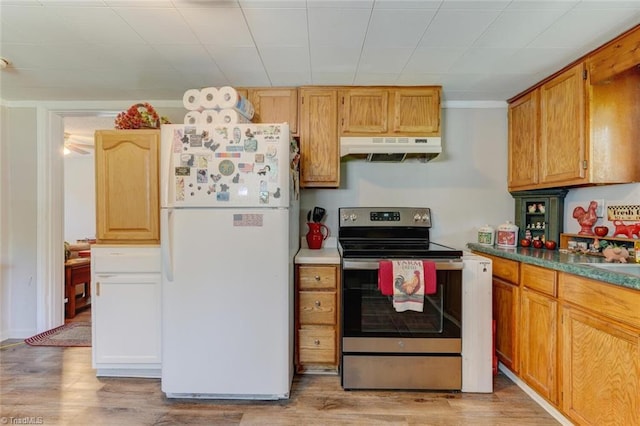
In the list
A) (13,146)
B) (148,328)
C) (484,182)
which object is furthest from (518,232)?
(13,146)

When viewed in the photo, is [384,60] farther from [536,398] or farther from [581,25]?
[536,398]

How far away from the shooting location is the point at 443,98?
2.95 m

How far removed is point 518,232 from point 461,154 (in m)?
0.84

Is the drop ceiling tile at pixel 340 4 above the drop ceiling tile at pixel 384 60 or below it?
below

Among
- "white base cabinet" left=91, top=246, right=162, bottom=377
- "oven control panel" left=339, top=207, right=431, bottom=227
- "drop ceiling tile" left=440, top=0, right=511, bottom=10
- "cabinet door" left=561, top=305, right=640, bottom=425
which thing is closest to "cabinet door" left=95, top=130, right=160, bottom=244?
"white base cabinet" left=91, top=246, right=162, bottom=377

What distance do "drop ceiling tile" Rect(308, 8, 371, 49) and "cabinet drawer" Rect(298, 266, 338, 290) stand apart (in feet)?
4.79

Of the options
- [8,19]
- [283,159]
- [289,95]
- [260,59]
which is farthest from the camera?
[289,95]

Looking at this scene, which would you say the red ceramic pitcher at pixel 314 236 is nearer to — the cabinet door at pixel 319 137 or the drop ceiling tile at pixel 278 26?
the cabinet door at pixel 319 137

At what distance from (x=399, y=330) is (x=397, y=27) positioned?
1.84 meters

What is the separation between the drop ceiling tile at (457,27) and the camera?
1680 mm

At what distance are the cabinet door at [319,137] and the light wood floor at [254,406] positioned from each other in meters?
1.54

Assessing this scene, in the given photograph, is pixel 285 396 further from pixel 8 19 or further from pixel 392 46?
pixel 8 19

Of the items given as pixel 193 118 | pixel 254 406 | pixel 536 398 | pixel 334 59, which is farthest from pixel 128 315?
pixel 536 398

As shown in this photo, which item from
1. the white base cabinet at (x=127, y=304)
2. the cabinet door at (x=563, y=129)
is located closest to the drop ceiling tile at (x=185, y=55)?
the white base cabinet at (x=127, y=304)
